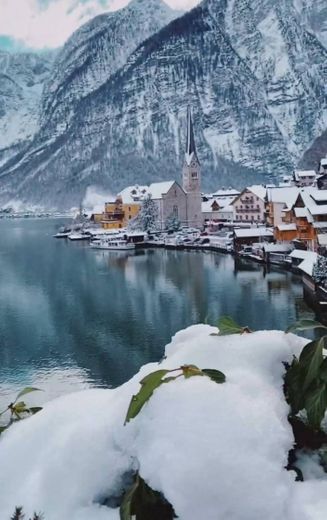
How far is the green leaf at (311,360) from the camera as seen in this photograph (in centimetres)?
168

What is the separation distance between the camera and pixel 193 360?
178cm

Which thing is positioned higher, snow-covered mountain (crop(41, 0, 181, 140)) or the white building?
snow-covered mountain (crop(41, 0, 181, 140))

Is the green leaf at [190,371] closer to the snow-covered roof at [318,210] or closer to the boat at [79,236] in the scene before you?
the snow-covered roof at [318,210]

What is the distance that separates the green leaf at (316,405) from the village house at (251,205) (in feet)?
171

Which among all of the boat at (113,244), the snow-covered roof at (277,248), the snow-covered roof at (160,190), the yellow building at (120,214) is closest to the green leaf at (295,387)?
the snow-covered roof at (277,248)

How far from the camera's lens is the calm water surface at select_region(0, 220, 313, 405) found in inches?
564

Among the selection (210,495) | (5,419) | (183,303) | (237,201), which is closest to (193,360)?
(210,495)

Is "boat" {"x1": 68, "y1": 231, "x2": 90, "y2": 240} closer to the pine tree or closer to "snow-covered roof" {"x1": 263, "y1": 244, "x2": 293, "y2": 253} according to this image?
"snow-covered roof" {"x1": 263, "y1": 244, "x2": 293, "y2": 253}

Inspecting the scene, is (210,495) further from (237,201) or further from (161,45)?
(161,45)

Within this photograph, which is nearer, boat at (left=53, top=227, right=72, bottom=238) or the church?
the church

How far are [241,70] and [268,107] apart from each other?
15.6 m

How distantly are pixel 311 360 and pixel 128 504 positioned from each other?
727 millimetres

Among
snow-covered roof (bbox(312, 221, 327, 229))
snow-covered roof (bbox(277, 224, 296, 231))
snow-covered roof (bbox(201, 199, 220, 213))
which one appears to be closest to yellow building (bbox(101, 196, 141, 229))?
snow-covered roof (bbox(201, 199, 220, 213))

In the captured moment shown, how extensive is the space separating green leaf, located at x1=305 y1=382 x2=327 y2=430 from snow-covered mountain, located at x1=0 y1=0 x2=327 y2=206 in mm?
137141
